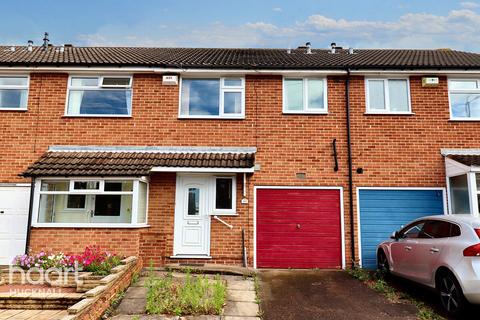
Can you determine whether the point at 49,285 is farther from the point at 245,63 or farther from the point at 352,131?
the point at 352,131

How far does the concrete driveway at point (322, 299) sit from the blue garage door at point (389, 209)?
4.70ft

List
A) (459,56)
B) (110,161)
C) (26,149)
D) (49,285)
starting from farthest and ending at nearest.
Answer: (459,56), (26,149), (110,161), (49,285)

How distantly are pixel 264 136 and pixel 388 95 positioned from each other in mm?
3552

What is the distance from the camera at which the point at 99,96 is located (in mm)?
8750

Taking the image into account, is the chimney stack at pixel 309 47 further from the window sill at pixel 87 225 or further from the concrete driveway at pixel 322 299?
the window sill at pixel 87 225

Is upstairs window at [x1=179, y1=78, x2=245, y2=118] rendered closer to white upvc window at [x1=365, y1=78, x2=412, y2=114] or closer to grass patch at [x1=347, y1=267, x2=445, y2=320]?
white upvc window at [x1=365, y1=78, x2=412, y2=114]

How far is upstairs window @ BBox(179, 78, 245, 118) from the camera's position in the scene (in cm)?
877

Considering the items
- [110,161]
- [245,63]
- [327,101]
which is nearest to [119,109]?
[110,161]

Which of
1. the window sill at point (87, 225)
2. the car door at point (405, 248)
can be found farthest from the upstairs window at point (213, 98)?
the car door at point (405, 248)

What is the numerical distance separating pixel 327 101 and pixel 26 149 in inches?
315

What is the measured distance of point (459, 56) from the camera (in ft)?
35.4

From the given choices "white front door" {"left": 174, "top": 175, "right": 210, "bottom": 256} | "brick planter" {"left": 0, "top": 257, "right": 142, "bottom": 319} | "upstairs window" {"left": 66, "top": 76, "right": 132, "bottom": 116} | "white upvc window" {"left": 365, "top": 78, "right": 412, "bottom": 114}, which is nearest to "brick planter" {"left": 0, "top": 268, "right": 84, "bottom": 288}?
"brick planter" {"left": 0, "top": 257, "right": 142, "bottom": 319}

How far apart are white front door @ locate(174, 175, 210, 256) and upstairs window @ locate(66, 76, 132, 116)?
2.57 metres

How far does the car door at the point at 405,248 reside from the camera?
5.93 m
